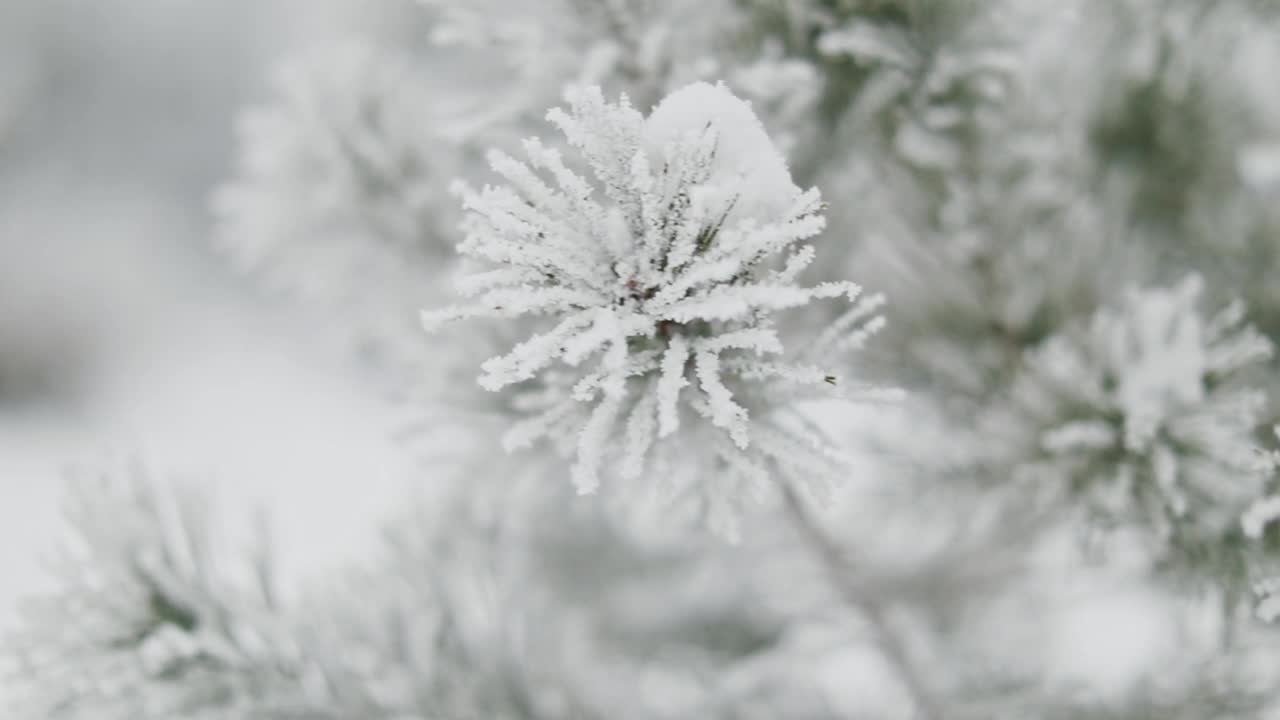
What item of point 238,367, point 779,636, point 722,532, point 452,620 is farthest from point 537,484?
point 238,367

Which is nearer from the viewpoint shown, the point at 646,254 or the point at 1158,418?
the point at 646,254

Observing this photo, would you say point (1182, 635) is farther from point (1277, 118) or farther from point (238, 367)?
point (238, 367)

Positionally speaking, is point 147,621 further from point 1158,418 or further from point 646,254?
point 1158,418

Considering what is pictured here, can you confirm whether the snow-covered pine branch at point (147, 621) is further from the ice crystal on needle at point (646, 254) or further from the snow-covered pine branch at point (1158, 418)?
the snow-covered pine branch at point (1158, 418)

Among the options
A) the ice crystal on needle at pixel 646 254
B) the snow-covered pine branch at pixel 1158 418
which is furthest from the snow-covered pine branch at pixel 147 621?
the snow-covered pine branch at pixel 1158 418

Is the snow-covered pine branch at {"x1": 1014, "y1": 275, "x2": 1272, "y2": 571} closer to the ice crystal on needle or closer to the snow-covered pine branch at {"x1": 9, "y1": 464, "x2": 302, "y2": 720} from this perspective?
the ice crystal on needle

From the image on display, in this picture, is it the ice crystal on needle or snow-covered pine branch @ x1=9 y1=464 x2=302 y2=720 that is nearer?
the ice crystal on needle

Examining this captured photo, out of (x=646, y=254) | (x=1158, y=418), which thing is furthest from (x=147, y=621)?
(x=1158, y=418)

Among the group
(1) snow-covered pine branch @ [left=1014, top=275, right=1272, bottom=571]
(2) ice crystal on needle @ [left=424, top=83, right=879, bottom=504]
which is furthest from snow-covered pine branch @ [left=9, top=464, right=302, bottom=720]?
(1) snow-covered pine branch @ [left=1014, top=275, right=1272, bottom=571]

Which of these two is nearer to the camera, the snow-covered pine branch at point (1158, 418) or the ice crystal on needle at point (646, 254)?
the ice crystal on needle at point (646, 254)
